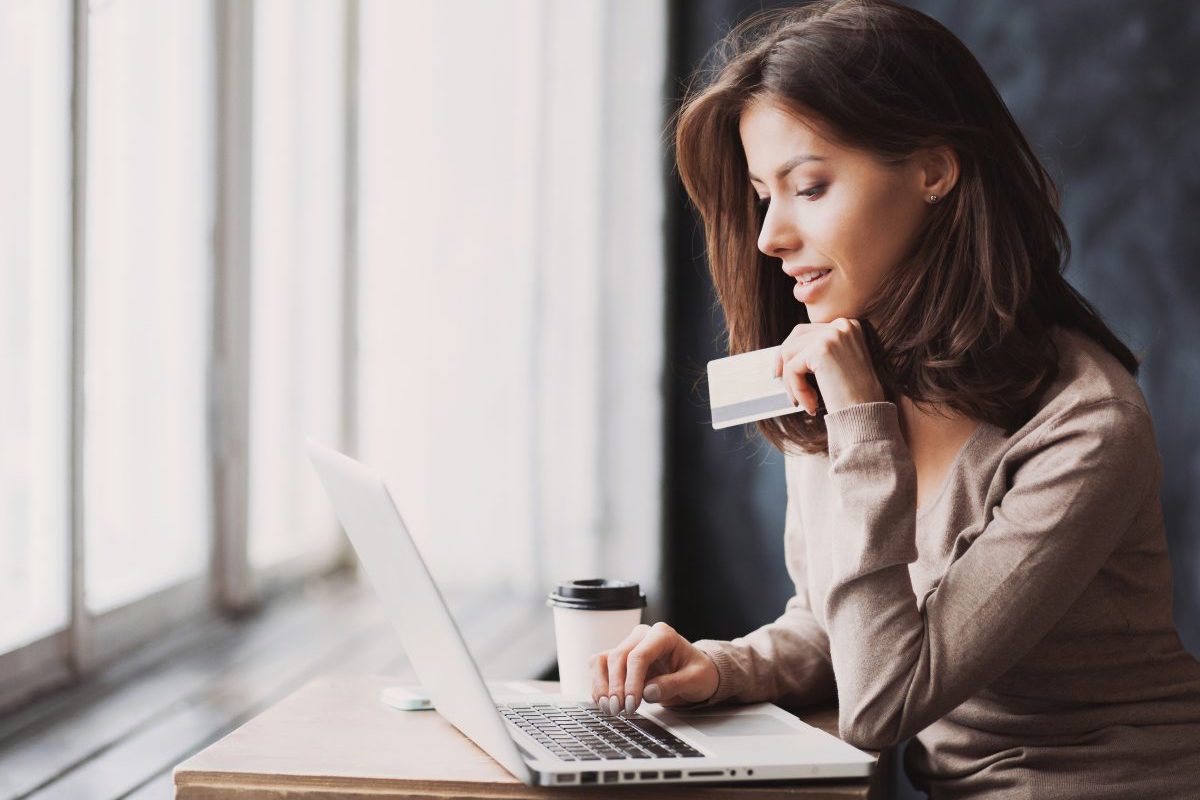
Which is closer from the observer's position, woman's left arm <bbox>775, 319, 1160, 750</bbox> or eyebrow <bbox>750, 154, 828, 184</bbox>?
woman's left arm <bbox>775, 319, 1160, 750</bbox>

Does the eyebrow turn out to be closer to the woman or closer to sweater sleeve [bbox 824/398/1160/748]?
the woman

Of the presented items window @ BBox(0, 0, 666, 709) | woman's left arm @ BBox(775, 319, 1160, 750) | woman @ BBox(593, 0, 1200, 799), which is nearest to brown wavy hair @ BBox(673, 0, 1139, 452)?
woman @ BBox(593, 0, 1200, 799)

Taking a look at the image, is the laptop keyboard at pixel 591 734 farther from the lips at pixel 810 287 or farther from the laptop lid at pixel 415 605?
the lips at pixel 810 287

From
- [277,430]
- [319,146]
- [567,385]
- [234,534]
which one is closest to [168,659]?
[234,534]

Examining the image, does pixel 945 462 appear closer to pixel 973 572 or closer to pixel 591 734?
pixel 973 572

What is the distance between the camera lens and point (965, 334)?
126 cm

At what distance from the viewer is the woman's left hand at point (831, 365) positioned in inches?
48.5

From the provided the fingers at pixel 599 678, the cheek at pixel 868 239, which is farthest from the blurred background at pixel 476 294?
the cheek at pixel 868 239

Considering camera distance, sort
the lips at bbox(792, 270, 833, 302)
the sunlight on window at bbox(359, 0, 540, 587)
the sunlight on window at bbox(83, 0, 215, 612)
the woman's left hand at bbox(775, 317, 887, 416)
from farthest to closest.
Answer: the sunlight on window at bbox(359, 0, 540, 587), the sunlight on window at bbox(83, 0, 215, 612), the lips at bbox(792, 270, 833, 302), the woman's left hand at bbox(775, 317, 887, 416)

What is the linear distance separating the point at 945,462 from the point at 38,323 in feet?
3.87

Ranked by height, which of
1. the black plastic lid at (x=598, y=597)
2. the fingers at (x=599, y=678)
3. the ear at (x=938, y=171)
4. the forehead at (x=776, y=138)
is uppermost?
the forehead at (x=776, y=138)

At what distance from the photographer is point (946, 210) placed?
4.33ft

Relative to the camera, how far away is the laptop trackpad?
43.5 inches

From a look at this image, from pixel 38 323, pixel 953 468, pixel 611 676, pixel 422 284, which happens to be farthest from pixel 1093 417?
pixel 422 284
